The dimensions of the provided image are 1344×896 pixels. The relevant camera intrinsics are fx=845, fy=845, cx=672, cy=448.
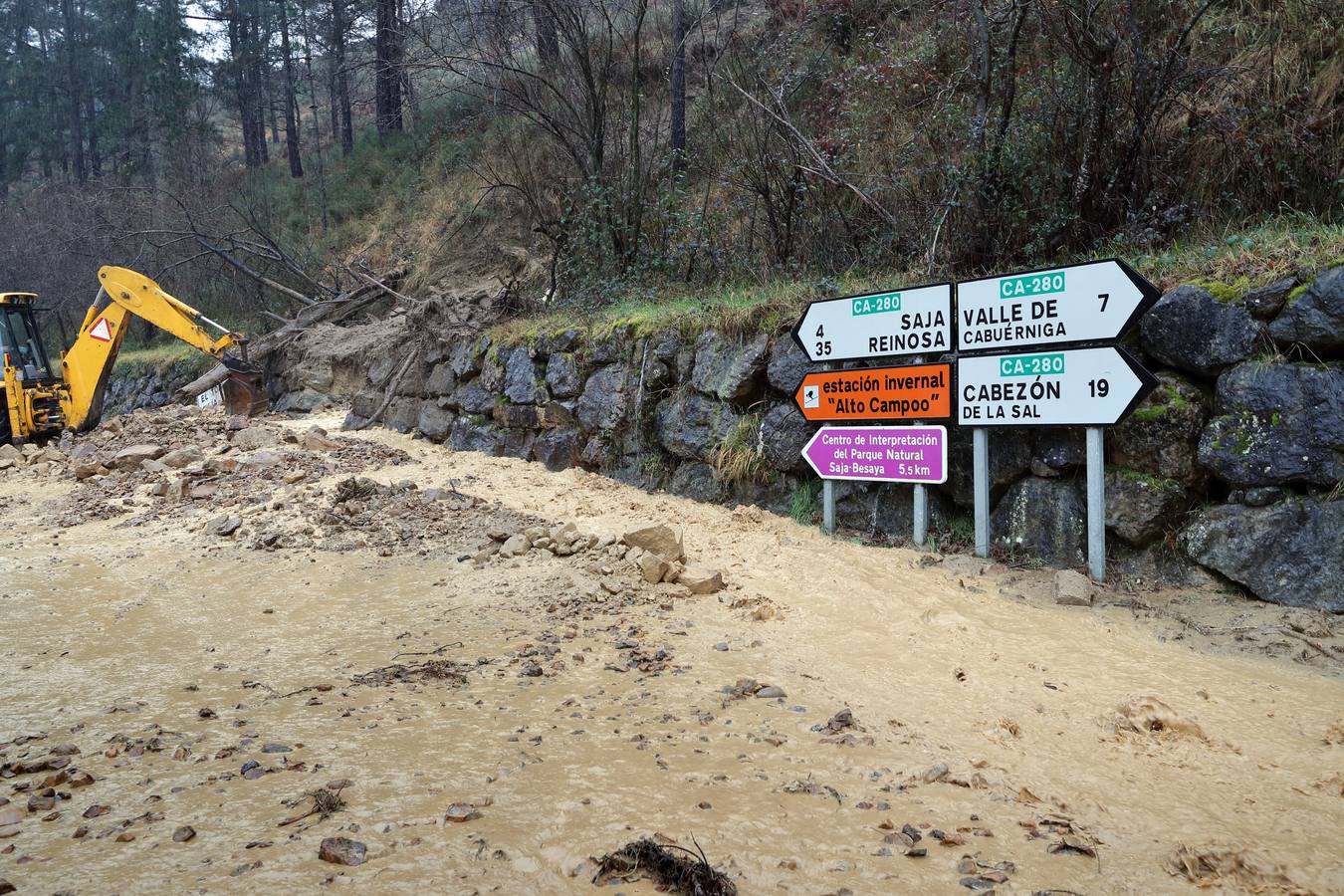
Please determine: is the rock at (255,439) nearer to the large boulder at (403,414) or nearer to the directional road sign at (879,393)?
the large boulder at (403,414)

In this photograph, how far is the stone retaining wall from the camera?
4.77 m

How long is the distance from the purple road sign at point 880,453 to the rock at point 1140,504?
1.12 m

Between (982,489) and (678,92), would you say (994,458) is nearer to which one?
(982,489)

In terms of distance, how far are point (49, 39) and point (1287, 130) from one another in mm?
42319

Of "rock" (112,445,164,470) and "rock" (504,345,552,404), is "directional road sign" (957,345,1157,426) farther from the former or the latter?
"rock" (112,445,164,470)

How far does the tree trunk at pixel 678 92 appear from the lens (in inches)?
489

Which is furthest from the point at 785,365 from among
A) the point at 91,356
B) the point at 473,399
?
the point at 91,356

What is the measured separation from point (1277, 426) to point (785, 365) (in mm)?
3544

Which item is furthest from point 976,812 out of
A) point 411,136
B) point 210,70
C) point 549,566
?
point 210,70

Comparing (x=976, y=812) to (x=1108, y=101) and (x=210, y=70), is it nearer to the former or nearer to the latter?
(x=1108, y=101)

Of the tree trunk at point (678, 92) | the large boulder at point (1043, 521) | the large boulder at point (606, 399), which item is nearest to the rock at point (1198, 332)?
the large boulder at point (1043, 521)

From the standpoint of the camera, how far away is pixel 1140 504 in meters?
5.32

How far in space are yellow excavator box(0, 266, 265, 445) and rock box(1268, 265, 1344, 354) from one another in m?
13.8

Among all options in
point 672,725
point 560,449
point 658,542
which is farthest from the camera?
point 560,449
